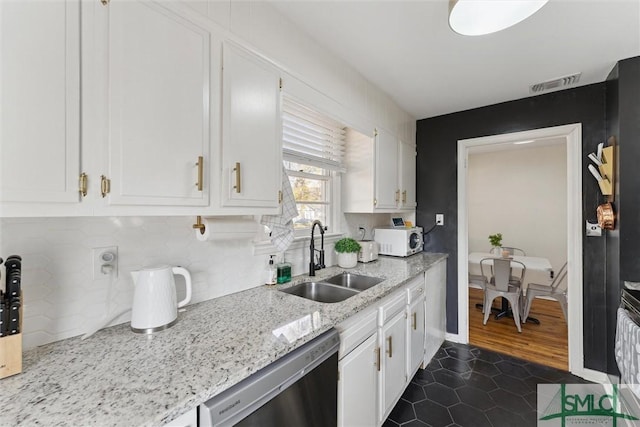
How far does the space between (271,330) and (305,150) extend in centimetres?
129

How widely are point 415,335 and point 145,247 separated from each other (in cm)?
197

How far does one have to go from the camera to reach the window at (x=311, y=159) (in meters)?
1.85

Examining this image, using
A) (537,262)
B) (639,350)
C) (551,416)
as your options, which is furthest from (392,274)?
(537,262)

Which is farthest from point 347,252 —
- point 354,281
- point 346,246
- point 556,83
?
point 556,83

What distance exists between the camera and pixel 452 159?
3.03m

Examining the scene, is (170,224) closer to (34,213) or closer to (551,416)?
(34,213)

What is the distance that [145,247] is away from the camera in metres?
1.21

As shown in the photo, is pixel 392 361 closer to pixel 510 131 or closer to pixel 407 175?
pixel 407 175

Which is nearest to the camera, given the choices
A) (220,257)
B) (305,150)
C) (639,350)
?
(639,350)

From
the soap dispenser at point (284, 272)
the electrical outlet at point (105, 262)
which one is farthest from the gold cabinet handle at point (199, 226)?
the soap dispenser at point (284, 272)

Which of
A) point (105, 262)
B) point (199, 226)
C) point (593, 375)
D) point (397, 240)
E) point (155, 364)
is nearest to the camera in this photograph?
point (155, 364)

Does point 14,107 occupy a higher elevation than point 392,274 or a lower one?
higher

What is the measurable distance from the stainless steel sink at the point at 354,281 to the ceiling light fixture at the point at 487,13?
60.5 inches

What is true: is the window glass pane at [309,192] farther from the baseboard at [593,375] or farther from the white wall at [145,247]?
the baseboard at [593,375]
